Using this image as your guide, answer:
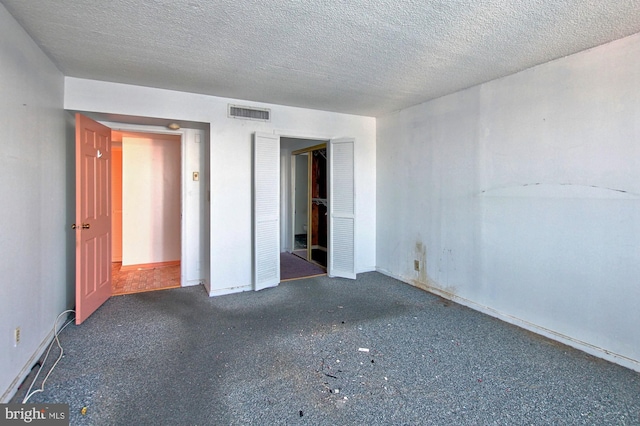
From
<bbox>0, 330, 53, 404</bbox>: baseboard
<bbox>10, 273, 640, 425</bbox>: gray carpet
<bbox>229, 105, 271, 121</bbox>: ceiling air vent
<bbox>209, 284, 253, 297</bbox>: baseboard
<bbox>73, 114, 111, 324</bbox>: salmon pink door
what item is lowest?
<bbox>10, 273, 640, 425</bbox>: gray carpet

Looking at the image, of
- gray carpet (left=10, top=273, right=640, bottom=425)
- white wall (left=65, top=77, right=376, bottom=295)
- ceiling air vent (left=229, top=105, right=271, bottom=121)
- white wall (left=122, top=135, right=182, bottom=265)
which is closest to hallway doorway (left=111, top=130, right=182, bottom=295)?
white wall (left=122, top=135, right=182, bottom=265)

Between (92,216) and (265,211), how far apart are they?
6.15 ft

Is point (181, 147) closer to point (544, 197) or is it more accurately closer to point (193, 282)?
point (193, 282)

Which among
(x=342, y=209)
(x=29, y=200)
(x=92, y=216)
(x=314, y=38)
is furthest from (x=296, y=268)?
(x=314, y=38)

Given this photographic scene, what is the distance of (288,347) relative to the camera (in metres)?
2.62

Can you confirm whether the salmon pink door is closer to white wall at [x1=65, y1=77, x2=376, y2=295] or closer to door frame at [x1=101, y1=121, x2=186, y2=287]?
door frame at [x1=101, y1=121, x2=186, y2=287]

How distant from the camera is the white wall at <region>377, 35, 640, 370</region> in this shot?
7.77 feet

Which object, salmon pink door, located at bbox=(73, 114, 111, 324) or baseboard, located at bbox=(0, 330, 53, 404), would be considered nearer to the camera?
baseboard, located at bbox=(0, 330, 53, 404)

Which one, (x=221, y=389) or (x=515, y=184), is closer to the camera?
(x=221, y=389)

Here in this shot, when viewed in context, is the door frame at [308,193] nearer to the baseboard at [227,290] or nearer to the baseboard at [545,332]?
the baseboard at [227,290]

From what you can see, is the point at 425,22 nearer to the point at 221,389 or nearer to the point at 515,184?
the point at 515,184

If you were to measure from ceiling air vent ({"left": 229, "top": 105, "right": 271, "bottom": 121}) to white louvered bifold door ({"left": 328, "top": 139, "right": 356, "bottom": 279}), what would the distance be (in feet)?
3.43

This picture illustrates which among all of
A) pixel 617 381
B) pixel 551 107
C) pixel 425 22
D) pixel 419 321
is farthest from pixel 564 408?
pixel 425 22

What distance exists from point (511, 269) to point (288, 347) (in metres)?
2.31
